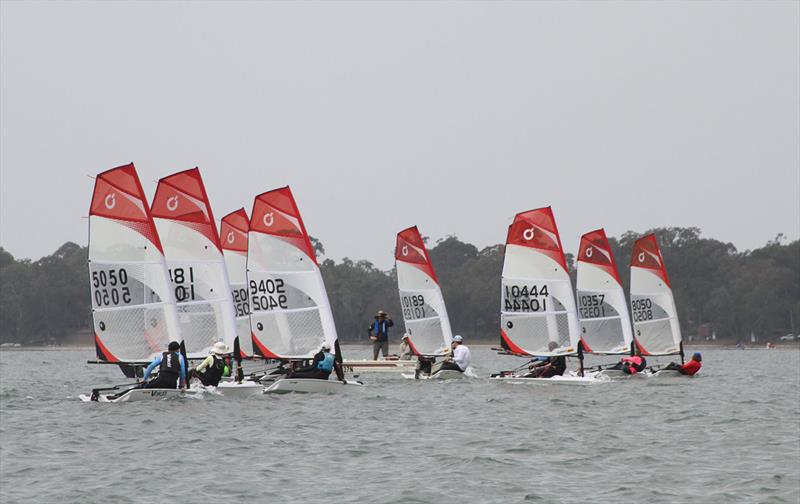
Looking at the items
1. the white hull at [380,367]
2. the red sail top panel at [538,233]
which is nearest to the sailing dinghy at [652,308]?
the red sail top panel at [538,233]

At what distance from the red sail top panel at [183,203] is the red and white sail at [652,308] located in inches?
704

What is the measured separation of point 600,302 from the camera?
4084 centimetres

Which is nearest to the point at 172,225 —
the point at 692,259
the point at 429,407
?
the point at 429,407

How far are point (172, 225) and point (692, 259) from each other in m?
96.4

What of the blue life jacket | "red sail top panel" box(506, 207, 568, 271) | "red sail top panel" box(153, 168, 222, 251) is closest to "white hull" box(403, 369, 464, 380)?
"red sail top panel" box(506, 207, 568, 271)

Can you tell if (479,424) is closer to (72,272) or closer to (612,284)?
(612,284)

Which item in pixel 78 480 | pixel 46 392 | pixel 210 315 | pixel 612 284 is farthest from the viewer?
pixel 612 284

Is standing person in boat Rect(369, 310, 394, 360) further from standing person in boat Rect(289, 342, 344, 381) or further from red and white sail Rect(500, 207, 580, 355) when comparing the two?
standing person in boat Rect(289, 342, 344, 381)

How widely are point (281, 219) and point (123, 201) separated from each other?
548cm

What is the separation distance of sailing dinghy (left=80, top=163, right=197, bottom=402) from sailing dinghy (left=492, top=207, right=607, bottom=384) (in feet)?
37.7

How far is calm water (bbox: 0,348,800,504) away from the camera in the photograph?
1672 centimetres

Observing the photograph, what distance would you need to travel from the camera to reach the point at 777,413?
27984 millimetres

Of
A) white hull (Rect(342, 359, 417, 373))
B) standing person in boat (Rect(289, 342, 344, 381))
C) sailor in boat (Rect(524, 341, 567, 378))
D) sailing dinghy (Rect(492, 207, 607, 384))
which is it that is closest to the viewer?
standing person in boat (Rect(289, 342, 344, 381))

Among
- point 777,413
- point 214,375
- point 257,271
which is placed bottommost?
point 777,413
